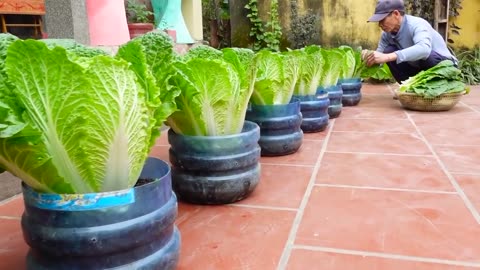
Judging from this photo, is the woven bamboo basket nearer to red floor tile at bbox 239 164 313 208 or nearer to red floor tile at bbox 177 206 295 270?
red floor tile at bbox 239 164 313 208

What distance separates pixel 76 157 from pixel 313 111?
1977mm

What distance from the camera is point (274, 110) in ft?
7.06

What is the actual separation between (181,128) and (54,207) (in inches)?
28.7

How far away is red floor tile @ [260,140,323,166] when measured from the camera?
2.15 m

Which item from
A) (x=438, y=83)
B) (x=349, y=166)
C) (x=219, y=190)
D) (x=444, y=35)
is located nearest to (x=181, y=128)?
(x=219, y=190)

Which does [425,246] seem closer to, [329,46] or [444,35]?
[329,46]

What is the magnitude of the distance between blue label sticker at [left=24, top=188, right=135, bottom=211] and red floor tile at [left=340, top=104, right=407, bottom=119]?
2668 mm

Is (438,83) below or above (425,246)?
above

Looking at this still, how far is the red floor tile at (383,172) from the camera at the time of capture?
1797 mm

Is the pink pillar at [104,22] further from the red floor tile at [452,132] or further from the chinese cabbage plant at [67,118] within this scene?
the red floor tile at [452,132]

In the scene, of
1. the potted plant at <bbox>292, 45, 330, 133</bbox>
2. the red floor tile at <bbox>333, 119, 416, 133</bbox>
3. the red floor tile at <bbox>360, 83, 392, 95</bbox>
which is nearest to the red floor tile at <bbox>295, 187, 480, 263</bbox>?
the potted plant at <bbox>292, 45, 330, 133</bbox>

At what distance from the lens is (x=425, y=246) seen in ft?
4.10

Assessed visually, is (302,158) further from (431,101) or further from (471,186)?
(431,101)

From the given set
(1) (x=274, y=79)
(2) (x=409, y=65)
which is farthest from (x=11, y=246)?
(2) (x=409, y=65)
